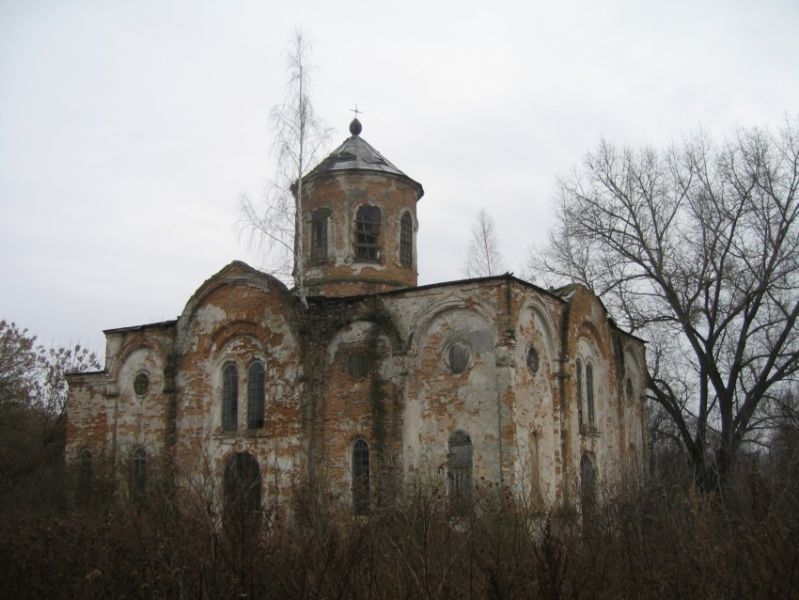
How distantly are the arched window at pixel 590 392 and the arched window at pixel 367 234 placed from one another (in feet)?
21.9

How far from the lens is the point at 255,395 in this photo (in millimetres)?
21703

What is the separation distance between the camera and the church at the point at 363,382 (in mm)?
18656

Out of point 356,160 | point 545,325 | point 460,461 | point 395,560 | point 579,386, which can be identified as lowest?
point 395,560

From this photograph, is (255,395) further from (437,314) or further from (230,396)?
(437,314)

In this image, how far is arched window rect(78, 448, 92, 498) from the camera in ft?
72.8

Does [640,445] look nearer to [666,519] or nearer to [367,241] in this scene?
[367,241]

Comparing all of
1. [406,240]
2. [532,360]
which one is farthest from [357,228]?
[532,360]

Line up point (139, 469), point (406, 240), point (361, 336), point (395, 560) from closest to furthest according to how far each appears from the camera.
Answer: point (395, 560) → point (361, 336) → point (139, 469) → point (406, 240)

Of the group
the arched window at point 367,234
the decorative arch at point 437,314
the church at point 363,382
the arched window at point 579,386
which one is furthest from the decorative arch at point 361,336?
the arched window at point 579,386

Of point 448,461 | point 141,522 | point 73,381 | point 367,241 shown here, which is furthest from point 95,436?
point 141,522

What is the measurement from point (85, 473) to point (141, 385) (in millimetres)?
2939

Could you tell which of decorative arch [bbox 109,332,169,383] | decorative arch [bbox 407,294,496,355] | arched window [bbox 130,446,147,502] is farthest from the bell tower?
arched window [bbox 130,446,147,502]

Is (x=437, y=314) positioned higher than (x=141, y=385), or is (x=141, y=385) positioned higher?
(x=437, y=314)

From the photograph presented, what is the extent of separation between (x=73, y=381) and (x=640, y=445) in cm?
1724
